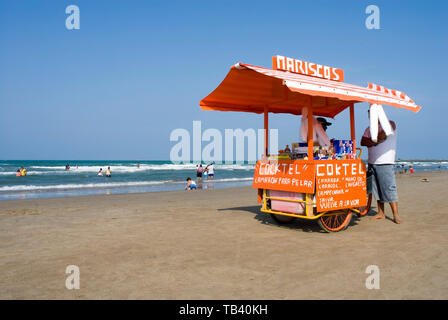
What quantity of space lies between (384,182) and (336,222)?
1331 mm

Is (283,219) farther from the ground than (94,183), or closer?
farther from the ground

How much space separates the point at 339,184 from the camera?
237 inches

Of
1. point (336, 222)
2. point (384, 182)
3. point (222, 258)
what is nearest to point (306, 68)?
point (384, 182)

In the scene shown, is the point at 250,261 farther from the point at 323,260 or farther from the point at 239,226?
the point at 239,226

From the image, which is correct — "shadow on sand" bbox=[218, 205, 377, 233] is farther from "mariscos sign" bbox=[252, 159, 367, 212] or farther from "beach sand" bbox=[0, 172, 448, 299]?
"mariscos sign" bbox=[252, 159, 367, 212]

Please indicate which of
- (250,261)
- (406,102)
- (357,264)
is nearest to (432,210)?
(406,102)

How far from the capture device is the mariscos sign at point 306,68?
621cm

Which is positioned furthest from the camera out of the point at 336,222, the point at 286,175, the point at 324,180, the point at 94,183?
the point at 94,183

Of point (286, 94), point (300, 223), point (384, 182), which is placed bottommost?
point (300, 223)

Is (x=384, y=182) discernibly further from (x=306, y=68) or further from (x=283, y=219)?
(x=306, y=68)

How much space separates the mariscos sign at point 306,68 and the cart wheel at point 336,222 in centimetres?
270

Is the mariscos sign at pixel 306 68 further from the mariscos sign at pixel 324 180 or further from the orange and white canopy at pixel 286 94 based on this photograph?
the mariscos sign at pixel 324 180

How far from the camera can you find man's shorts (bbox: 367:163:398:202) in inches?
264

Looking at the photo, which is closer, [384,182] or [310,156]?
[310,156]
